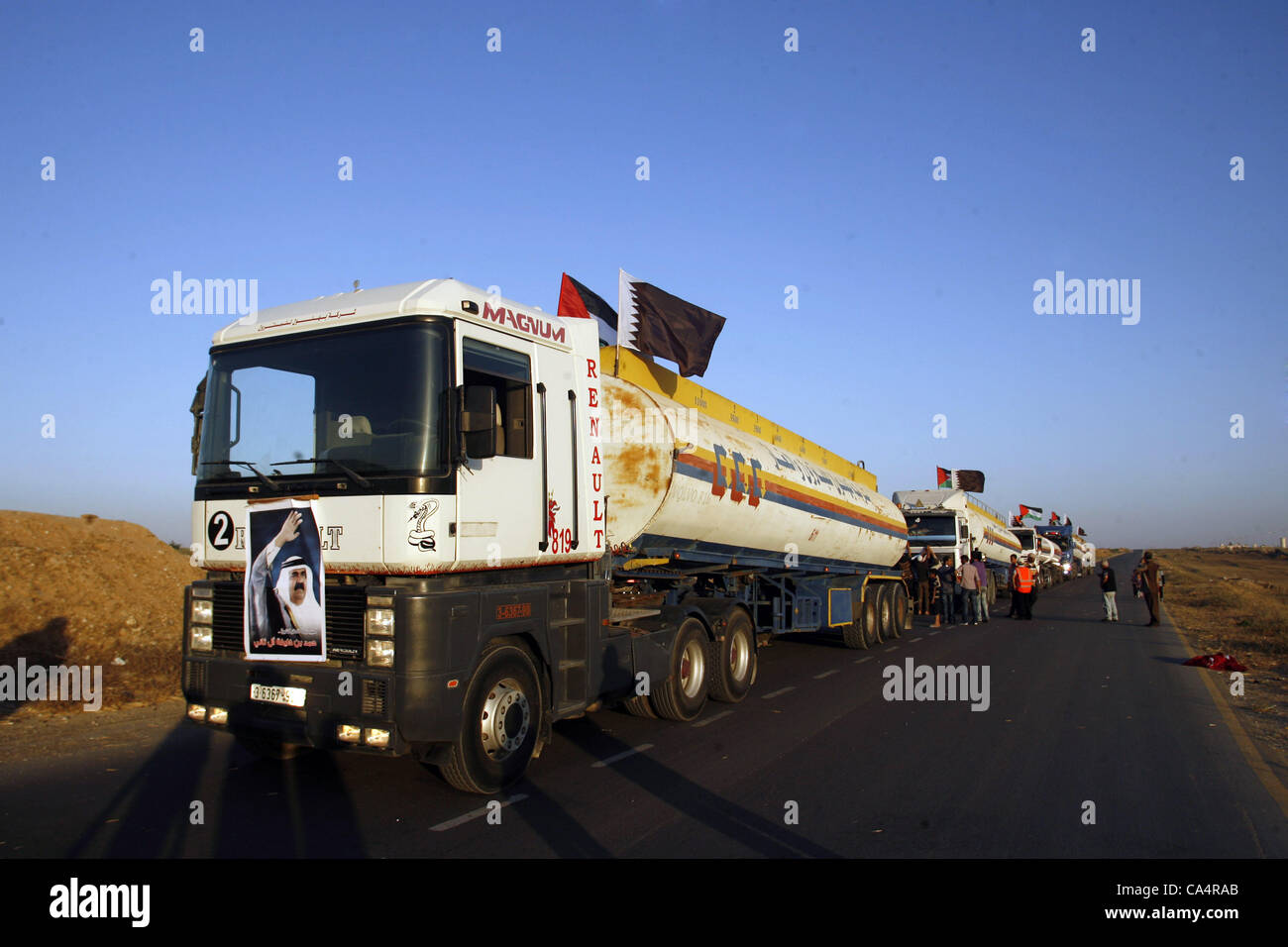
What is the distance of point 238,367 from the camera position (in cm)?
635

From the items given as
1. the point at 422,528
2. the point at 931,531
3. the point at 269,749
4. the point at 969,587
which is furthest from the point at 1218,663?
the point at 269,749

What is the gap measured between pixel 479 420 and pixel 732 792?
129 inches

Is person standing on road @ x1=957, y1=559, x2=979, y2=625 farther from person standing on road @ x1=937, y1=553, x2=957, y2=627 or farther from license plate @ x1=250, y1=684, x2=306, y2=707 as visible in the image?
license plate @ x1=250, y1=684, x2=306, y2=707

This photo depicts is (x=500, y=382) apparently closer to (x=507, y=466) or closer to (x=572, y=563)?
(x=507, y=466)

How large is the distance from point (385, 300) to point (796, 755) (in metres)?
5.05

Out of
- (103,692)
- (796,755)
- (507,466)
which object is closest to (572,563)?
(507,466)

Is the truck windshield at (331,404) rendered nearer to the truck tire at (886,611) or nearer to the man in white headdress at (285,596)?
the man in white headdress at (285,596)

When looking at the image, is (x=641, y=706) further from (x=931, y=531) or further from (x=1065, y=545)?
(x=1065, y=545)

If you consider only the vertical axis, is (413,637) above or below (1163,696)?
above

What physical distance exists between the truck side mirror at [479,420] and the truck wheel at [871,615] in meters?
11.8

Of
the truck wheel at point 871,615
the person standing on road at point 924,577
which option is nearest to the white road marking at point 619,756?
the truck wheel at point 871,615

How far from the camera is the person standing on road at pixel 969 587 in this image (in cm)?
→ 2156

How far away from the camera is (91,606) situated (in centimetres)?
1377

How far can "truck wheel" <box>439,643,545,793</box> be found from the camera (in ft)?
19.2
